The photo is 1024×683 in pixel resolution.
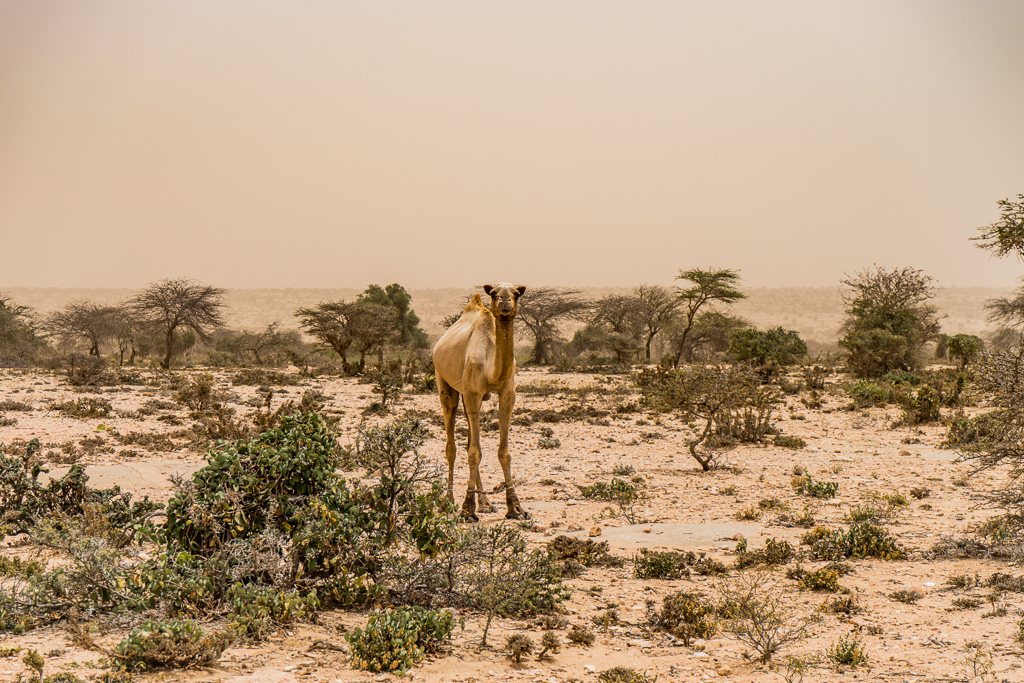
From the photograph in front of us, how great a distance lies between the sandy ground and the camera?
452 centimetres

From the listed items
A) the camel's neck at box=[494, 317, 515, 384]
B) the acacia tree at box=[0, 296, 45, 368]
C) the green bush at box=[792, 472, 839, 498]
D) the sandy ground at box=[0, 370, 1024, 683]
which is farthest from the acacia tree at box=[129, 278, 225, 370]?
the green bush at box=[792, 472, 839, 498]

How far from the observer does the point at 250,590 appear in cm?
476

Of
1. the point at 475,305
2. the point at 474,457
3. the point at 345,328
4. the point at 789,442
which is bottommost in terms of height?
the point at 789,442

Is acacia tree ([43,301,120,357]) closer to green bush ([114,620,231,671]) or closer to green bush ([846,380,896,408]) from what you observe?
green bush ([846,380,896,408])

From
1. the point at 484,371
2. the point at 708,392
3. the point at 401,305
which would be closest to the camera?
the point at 484,371

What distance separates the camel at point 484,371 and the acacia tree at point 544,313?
29463 mm

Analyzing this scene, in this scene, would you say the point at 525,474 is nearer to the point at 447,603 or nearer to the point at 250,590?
the point at 447,603

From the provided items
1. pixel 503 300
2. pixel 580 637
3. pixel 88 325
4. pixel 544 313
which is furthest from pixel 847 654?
pixel 88 325

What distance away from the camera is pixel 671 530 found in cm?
827

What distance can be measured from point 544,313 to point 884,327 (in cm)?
1860

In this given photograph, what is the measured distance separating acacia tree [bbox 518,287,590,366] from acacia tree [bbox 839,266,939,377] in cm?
1632

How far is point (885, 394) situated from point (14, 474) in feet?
61.2

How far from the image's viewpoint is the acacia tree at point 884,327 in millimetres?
25609

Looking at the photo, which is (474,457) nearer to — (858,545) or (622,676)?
(858,545)
